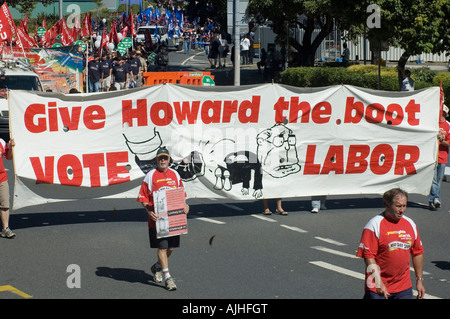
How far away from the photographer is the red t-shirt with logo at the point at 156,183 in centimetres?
962

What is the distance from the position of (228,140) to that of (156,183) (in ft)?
13.6

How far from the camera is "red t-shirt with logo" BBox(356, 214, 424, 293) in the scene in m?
7.06

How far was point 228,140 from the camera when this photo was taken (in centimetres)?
1364

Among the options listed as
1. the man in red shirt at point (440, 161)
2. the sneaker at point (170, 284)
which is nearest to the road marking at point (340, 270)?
the sneaker at point (170, 284)

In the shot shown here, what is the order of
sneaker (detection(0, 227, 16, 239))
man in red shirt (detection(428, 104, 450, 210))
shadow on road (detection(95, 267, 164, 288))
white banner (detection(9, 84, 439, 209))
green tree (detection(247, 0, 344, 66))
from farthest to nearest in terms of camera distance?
green tree (detection(247, 0, 344, 66)) → man in red shirt (detection(428, 104, 450, 210)) → white banner (detection(9, 84, 439, 209)) → sneaker (detection(0, 227, 16, 239)) → shadow on road (detection(95, 267, 164, 288))

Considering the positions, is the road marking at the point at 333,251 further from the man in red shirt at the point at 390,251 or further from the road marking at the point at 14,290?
the road marking at the point at 14,290

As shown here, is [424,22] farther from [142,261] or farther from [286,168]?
[142,261]

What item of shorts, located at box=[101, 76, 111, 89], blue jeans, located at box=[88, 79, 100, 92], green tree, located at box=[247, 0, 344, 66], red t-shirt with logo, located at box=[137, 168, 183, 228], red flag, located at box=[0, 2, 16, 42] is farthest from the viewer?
green tree, located at box=[247, 0, 344, 66]

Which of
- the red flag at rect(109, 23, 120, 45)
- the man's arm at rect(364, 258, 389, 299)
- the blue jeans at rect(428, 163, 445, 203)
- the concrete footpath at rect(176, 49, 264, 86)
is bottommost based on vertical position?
the blue jeans at rect(428, 163, 445, 203)

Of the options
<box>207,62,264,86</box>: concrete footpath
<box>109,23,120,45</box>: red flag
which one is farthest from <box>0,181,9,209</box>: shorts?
<box>109,23,120,45</box>: red flag

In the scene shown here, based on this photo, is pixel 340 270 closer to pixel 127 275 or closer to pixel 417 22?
pixel 127 275

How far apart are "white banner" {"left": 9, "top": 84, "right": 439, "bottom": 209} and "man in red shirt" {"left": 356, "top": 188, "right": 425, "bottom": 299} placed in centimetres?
658

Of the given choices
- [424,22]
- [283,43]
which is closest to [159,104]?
[424,22]

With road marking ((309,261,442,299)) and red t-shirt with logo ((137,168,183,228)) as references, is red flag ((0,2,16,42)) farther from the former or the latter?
road marking ((309,261,442,299))
